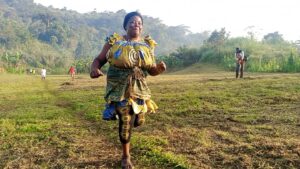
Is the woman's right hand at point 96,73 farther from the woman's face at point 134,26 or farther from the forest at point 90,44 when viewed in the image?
the forest at point 90,44

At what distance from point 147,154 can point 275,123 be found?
2874mm

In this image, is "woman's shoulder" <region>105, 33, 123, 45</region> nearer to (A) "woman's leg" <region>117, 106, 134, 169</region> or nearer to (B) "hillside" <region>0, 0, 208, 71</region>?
(A) "woman's leg" <region>117, 106, 134, 169</region>

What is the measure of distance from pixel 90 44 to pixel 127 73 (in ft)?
301

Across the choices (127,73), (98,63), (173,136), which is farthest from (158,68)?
(173,136)

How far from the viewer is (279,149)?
14.8 feet

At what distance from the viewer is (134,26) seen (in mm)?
4156

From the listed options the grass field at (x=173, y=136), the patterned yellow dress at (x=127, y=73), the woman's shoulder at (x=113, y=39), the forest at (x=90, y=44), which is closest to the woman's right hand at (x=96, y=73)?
the patterned yellow dress at (x=127, y=73)

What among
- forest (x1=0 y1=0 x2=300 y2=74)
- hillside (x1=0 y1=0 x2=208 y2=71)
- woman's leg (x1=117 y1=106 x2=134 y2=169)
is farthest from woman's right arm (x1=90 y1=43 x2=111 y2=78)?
hillside (x1=0 y1=0 x2=208 y2=71)

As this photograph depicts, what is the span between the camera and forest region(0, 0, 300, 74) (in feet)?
121

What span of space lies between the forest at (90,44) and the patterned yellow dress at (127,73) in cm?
2231

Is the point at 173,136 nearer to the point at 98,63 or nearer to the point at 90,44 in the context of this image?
the point at 98,63

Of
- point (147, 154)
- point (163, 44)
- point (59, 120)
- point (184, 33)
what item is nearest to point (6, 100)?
point (59, 120)

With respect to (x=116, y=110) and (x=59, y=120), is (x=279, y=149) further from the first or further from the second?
(x=59, y=120)

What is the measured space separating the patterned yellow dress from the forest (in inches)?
878
